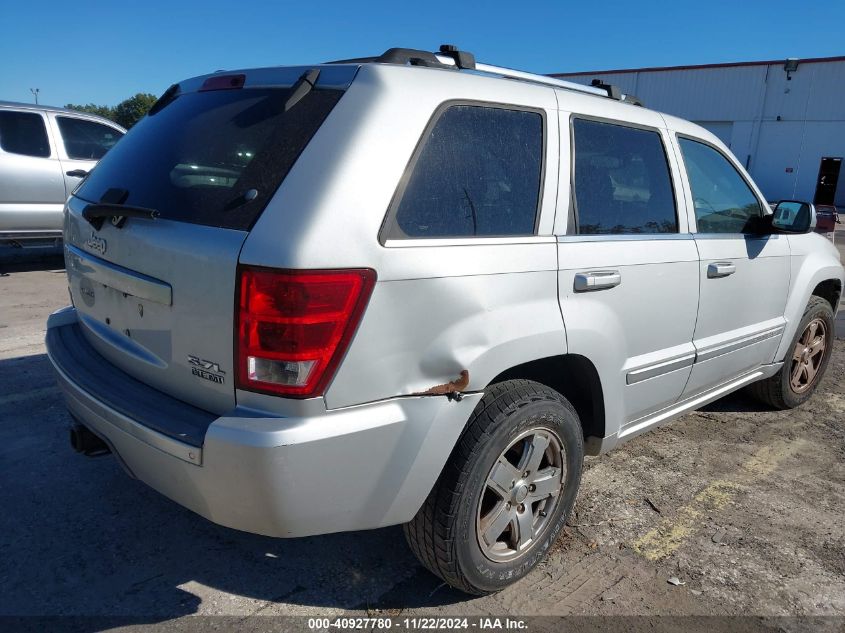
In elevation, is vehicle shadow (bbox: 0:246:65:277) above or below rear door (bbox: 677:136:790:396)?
below

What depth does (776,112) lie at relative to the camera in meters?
32.5

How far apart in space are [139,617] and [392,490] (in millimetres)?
1069

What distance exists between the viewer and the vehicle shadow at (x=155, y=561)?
8.03 feet

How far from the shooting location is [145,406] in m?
2.23

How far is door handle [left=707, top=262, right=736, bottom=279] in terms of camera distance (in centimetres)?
329

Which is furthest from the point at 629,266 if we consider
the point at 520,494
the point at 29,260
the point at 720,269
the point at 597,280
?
the point at 29,260

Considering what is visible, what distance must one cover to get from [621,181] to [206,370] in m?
2.00

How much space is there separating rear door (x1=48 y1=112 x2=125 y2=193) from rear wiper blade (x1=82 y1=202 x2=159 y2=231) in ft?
21.3

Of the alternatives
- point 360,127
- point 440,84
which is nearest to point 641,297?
point 440,84

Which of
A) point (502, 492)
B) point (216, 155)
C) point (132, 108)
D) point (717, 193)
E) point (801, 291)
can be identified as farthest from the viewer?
point (132, 108)

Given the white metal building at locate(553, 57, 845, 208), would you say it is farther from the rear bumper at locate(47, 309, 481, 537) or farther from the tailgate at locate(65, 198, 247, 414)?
the rear bumper at locate(47, 309, 481, 537)

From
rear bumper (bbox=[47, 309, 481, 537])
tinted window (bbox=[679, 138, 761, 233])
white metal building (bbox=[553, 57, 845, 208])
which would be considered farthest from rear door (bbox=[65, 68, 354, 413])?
white metal building (bbox=[553, 57, 845, 208])

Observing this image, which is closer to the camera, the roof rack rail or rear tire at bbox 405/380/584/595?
rear tire at bbox 405/380/584/595

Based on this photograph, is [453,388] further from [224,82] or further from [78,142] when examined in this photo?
[78,142]
